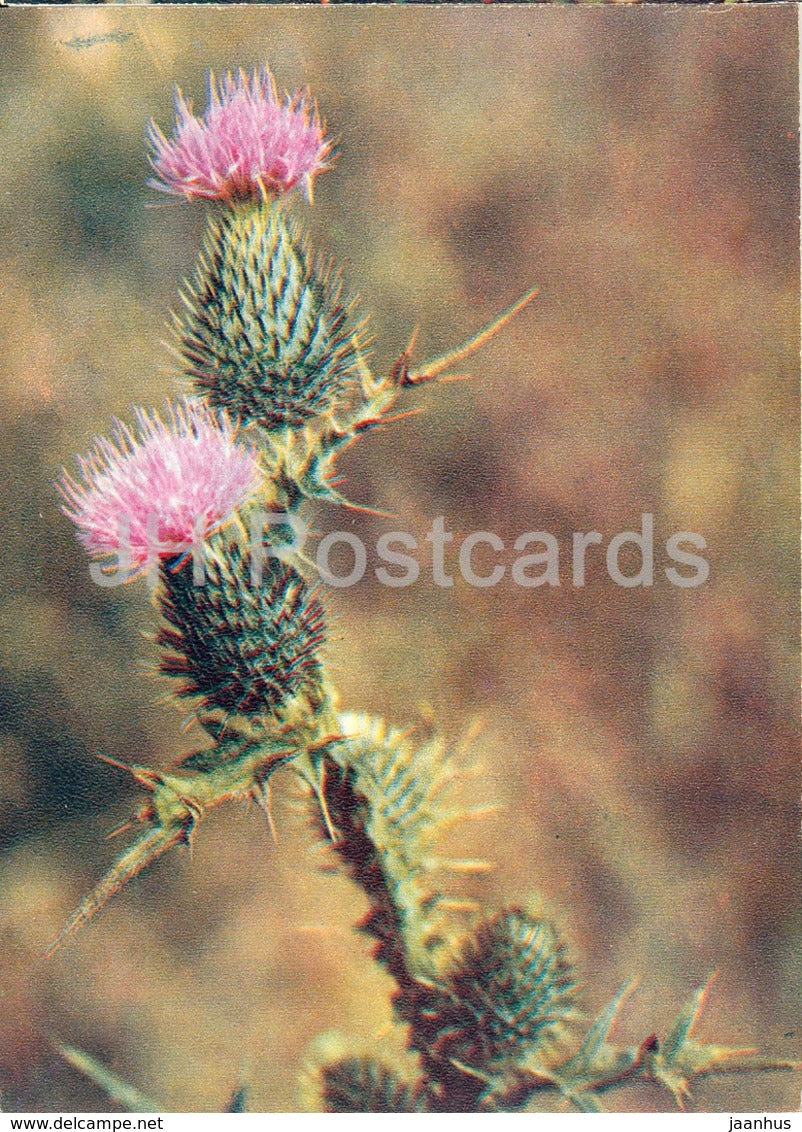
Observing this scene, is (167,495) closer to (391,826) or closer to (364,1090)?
(391,826)

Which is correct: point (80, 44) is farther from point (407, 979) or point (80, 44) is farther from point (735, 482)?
point (407, 979)

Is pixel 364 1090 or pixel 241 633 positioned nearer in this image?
pixel 241 633

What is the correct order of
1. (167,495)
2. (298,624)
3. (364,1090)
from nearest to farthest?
(167,495)
(298,624)
(364,1090)

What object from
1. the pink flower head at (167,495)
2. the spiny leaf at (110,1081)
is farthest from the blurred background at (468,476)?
the pink flower head at (167,495)

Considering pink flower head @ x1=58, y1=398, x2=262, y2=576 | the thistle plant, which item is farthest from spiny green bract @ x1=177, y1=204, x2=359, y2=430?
pink flower head @ x1=58, y1=398, x2=262, y2=576

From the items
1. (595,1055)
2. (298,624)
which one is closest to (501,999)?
(595,1055)

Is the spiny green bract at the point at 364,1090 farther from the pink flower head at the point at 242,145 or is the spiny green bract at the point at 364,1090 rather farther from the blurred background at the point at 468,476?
the pink flower head at the point at 242,145
